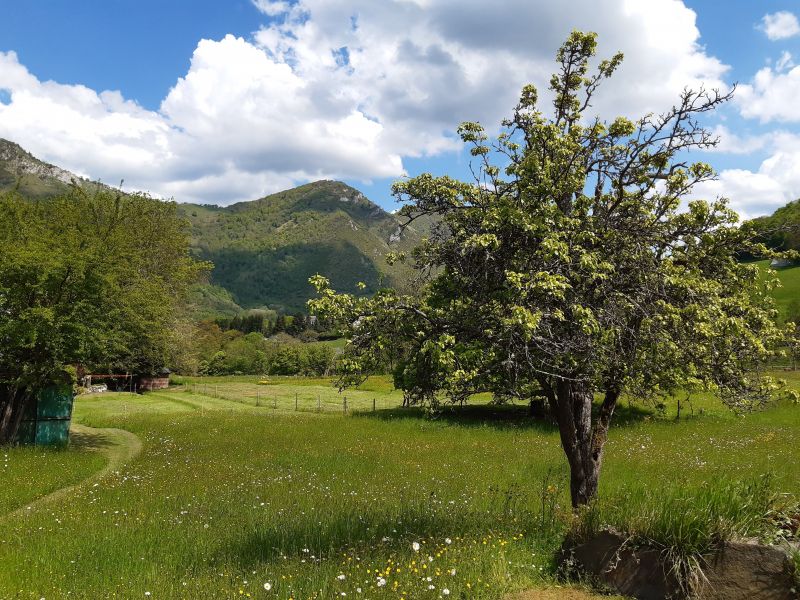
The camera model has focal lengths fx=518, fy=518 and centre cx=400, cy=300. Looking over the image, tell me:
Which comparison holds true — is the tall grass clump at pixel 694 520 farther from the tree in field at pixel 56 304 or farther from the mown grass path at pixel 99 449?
the tree in field at pixel 56 304

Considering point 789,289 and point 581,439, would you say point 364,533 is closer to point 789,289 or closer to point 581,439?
point 581,439

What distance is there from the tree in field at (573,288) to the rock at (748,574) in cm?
312

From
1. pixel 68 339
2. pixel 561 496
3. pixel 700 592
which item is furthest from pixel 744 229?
pixel 68 339

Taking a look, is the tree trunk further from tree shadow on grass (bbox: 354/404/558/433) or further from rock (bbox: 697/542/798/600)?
tree shadow on grass (bbox: 354/404/558/433)

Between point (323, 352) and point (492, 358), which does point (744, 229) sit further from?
point (323, 352)

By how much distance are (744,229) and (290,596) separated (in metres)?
10.2

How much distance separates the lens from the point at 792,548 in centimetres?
723

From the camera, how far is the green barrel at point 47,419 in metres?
27.0

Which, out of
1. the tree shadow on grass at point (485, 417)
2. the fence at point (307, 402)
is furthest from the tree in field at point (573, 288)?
the fence at point (307, 402)

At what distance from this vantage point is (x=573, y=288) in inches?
361

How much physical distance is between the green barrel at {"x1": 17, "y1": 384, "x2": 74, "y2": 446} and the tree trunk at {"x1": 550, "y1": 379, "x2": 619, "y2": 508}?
84.4 ft

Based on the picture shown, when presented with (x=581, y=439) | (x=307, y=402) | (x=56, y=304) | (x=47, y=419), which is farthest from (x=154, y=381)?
(x=581, y=439)

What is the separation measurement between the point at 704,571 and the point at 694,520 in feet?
2.29

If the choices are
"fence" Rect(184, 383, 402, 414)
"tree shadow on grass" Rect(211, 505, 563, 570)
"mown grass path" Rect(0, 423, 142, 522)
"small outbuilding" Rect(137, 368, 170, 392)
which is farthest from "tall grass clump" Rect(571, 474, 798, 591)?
"small outbuilding" Rect(137, 368, 170, 392)
